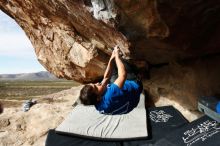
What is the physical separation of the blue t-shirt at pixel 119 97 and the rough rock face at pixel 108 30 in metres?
1.00

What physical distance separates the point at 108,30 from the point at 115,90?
149 centimetres

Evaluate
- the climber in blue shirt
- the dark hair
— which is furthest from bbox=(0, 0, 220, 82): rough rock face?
the dark hair

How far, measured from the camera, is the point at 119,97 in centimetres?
528

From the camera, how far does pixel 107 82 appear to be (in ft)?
18.0

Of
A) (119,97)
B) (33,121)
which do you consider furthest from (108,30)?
(33,121)

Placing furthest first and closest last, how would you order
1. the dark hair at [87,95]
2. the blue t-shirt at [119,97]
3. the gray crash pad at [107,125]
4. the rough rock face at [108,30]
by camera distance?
the gray crash pad at [107,125] < the rough rock face at [108,30] < the blue t-shirt at [119,97] < the dark hair at [87,95]

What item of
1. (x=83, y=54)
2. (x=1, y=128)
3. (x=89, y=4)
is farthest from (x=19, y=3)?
(x=1, y=128)

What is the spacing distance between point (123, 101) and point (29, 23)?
13.3ft

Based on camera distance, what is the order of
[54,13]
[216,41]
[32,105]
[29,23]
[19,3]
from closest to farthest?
1. [216,41]
2. [54,13]
3. [19,3]
4. [29,23]
5. [32,105]

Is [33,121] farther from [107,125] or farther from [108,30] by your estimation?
[108,30]

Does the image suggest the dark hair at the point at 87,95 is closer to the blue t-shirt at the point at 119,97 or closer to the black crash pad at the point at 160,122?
the blue t-shirt at the point at 119,97

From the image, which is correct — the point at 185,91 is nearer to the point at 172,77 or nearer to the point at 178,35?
the point at 172,77

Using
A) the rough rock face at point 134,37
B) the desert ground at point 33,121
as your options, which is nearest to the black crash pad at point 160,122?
the rough rock face at point 134,37

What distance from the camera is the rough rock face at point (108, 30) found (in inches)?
214
